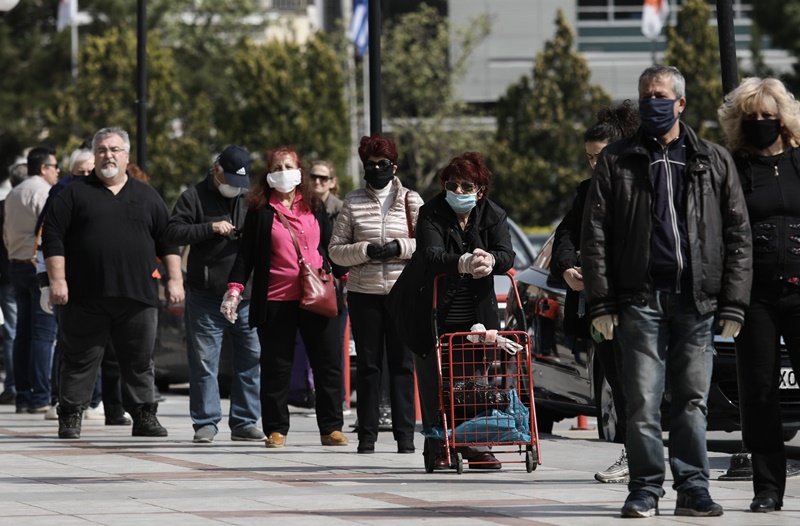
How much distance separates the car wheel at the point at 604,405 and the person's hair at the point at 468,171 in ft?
6.57

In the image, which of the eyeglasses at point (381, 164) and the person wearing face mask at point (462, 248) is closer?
the person wearing face mask at point (462, 248)

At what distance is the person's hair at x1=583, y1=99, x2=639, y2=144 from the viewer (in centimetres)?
884

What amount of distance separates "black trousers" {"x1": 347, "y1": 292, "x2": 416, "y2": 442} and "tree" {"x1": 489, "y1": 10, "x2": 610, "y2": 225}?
124 ft

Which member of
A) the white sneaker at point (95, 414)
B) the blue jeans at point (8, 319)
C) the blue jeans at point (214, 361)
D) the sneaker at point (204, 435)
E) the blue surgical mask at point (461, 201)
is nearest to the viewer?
the blue surgical mask at point (461, 201)

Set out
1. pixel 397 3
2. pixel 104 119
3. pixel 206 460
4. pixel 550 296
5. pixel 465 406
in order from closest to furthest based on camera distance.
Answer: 1. pixel 465 406
2. pixel 206 460
3. pixel 550 296
4. pixel 104 119
5. pixel 397 3

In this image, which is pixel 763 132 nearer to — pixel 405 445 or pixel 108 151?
pixel 405 445

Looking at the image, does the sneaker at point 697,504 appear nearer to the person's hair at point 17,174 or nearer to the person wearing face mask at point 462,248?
the person wearing face mask at point 462,248

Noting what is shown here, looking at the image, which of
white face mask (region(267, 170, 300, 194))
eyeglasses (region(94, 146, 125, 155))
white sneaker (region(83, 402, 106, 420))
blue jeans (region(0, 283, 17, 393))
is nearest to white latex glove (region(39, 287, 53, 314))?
eyeglasses (region(94, 146, 125, 155))

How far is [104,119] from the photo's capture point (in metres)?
46.6

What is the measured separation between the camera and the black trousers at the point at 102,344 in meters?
11.7

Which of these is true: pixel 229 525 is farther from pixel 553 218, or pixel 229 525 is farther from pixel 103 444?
pixel 553 218

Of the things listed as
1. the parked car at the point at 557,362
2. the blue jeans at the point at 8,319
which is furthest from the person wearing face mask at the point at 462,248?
the blue jeans at the point at 8,319

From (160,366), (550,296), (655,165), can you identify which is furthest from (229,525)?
(160,366)

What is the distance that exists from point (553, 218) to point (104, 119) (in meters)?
13.8
